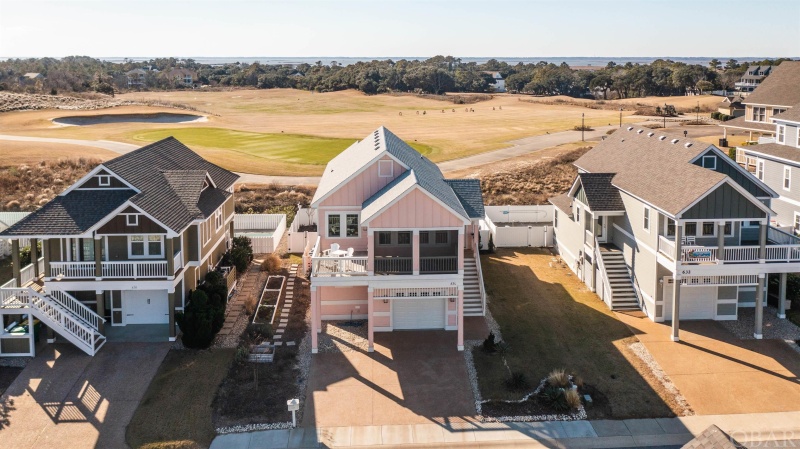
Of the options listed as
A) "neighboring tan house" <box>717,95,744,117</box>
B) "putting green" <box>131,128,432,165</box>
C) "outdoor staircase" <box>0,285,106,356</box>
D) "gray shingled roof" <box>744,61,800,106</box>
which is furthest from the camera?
"neighboring tan house" <box>717,95,744,117</box>

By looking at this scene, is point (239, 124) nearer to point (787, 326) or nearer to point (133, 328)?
point (133, 328)

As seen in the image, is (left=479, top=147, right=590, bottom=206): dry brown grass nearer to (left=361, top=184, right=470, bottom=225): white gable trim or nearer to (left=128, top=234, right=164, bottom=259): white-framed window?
(left=361, top=184, right=470, bottom=225): white gable trim

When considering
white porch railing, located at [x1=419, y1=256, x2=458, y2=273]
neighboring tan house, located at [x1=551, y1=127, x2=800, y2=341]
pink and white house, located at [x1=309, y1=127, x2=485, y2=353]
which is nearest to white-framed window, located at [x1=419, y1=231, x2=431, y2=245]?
pink and white house, located at [x1=309, y1=127, x2=485, y2=353]

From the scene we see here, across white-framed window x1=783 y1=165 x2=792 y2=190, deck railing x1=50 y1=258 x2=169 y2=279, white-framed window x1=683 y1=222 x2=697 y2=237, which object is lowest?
deck railing x1=50 y1=258 x2=169 y2=279

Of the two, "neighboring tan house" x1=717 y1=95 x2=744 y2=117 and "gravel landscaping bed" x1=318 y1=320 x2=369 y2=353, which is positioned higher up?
"neighboring tan house" x1=717 y1=95 x2=744 y2=117

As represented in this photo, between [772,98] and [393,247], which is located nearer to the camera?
[393,247]

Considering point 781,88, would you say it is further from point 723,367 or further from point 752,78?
point 752,78

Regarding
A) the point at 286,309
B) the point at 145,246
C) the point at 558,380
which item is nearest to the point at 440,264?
the point at 558,380
